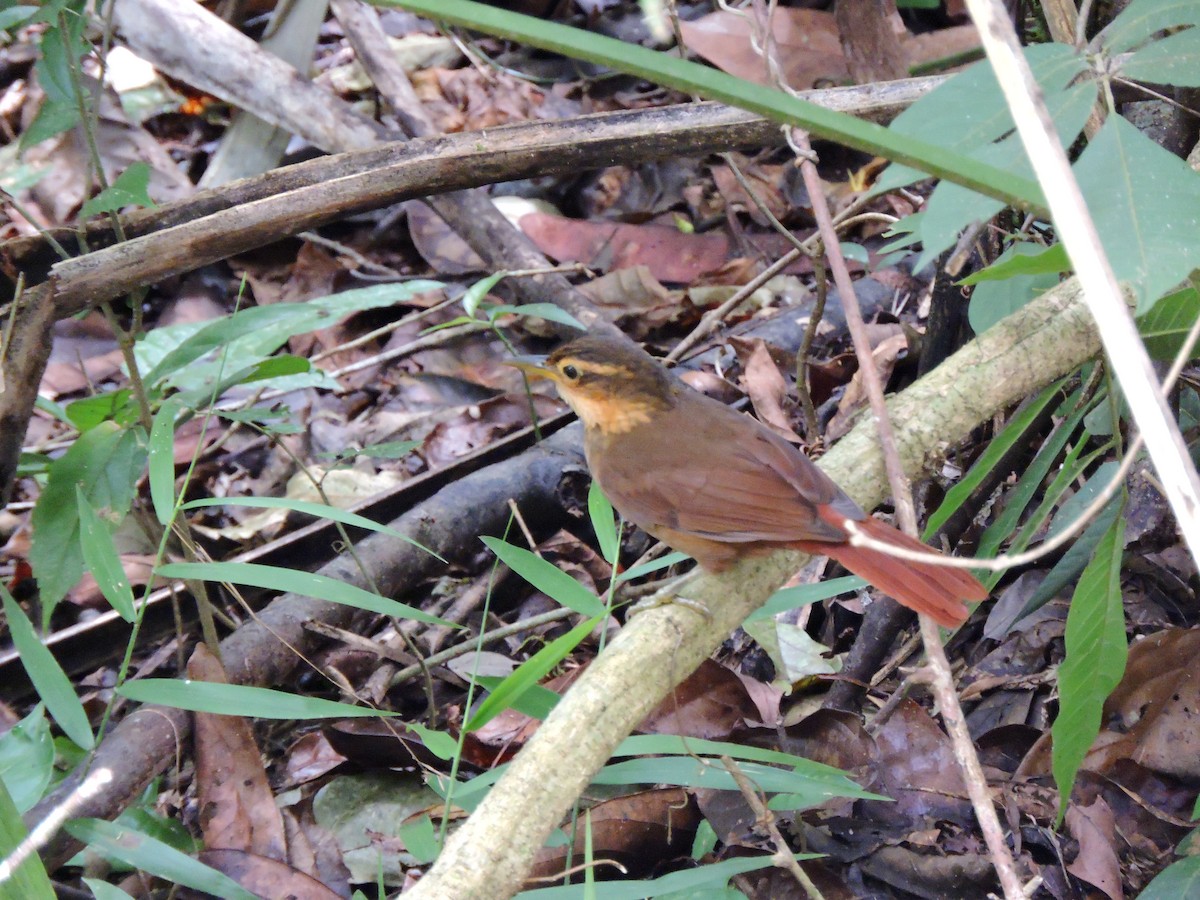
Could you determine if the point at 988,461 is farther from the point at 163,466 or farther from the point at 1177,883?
the point at 163,466

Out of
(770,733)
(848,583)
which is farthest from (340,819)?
(848,583)

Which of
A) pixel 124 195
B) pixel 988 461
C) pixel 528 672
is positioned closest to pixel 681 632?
pixel 528 672

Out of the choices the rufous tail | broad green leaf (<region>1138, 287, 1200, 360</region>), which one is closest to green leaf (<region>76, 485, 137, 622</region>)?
the rufous tail

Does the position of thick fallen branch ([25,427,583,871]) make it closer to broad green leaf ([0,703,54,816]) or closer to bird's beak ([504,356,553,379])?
broad green leaf ([0,703,54,816])

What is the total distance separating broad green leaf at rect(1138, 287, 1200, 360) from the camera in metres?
2.28

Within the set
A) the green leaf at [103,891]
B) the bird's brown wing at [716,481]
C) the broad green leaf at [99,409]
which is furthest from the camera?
the broad green leaf at [99,409]

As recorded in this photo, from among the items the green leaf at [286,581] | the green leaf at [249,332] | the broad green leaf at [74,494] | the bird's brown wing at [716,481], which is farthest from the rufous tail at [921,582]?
the broad green leaf at [74,494]

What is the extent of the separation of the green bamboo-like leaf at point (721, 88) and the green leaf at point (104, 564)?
191cm

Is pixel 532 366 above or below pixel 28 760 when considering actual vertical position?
above

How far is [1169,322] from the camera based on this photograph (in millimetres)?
2369

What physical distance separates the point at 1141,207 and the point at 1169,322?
1.10m

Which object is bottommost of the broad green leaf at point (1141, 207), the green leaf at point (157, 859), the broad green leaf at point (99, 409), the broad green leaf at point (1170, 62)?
the green leaf at point (157, 859)

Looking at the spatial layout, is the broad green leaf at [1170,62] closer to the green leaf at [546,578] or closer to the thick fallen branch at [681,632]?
the thick fallen branch at [681,632]

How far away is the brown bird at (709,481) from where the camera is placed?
2371 millimetres
